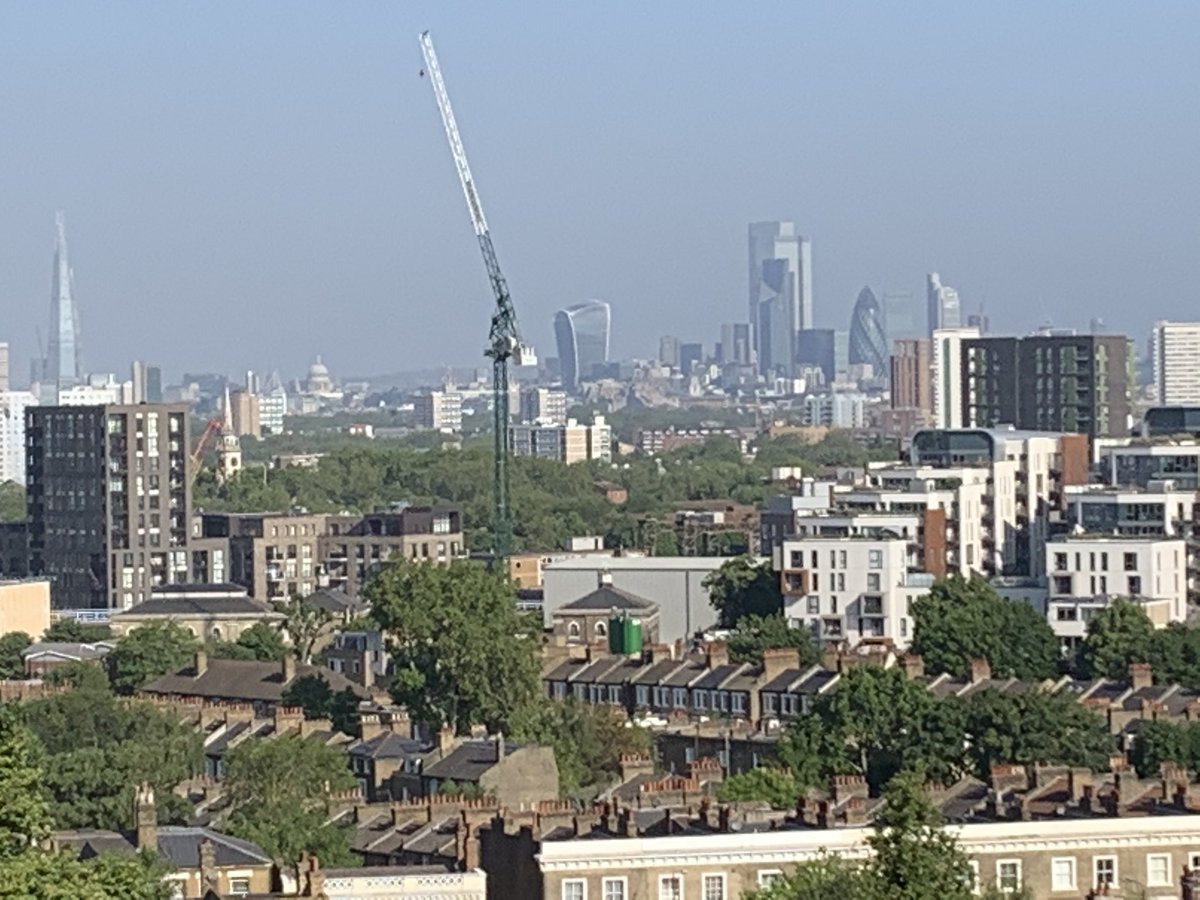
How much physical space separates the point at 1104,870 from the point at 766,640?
1541 inches

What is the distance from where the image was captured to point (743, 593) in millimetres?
100500

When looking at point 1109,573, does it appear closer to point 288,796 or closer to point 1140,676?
point 1140,676

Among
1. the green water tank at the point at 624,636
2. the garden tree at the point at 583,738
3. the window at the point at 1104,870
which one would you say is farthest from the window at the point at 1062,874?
the green water tank at the point at 624,636

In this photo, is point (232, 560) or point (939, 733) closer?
point (939, 733)

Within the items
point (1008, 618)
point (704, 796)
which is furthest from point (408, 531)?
point (704, 796)

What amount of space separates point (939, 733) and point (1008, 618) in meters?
23.4

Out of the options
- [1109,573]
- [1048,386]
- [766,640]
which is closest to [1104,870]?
[766,640]

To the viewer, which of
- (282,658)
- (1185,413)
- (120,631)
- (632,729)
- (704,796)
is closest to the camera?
(704,796)

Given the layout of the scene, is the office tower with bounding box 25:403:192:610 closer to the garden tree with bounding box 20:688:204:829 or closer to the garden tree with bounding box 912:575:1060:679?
the garden tree with bounding box 912:575:1060:679

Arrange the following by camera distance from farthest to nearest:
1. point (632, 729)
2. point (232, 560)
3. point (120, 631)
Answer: point (232, 560), point (120, 631), point (632, 729)

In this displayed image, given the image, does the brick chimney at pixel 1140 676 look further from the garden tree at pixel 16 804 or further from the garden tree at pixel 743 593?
the garden tree at pixel 16 804

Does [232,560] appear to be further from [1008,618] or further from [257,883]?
[257,883]

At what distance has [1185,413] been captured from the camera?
12094cm

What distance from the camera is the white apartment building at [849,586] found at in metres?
97.4
